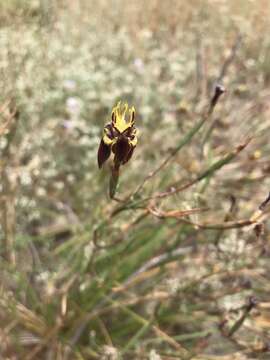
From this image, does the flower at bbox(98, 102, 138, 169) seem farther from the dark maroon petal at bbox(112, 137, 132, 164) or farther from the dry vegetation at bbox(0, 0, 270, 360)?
the dry vegetation at bbox(0, 0, 270, 360)

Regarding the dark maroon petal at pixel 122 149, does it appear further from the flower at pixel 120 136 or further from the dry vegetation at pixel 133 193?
the dry vegetation at pixel 133 193

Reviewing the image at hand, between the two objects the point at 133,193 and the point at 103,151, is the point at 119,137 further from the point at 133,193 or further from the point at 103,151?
the point at 133,193

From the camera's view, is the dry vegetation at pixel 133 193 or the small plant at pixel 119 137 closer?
the small plant at pixel 119 137

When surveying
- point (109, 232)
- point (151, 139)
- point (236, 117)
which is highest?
point (236, 117)

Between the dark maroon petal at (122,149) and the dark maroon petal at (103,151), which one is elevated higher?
the dark maroon petal at (103,151)

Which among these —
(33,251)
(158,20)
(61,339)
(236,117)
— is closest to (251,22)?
(158,20)

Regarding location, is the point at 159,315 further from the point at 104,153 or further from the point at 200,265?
the point at 104,153

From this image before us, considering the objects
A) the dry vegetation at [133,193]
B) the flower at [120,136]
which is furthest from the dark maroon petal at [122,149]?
the dry vegetation at [133,193]
